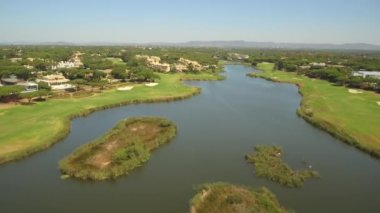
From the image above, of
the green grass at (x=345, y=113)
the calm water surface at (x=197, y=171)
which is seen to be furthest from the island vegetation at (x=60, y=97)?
the green grass at (x=345, y=113)

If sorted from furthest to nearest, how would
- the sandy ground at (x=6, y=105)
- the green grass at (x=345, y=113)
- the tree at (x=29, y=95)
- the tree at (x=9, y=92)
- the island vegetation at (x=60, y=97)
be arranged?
the tree at (x=9, y=92) < the tree at (x=29, y=95) < the sandy ground at (x=6, y=105) < the green grass at (x=345, y=113) < the island vegetation at (x=60, y=97)

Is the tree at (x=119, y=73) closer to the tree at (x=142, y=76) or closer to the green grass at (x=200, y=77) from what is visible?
the tree at (x=142, y=76)

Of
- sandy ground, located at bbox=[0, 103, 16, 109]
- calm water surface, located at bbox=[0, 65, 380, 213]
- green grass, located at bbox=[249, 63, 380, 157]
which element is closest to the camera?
calm water surface, located at bbox=[0, 65, 380, 213]

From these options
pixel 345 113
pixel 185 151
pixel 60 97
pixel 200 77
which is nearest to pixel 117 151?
pixel 185 151

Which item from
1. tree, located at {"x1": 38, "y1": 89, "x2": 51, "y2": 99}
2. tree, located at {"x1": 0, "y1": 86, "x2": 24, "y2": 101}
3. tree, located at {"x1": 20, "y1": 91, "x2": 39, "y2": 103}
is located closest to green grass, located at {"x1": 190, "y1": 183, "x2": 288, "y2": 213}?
tree, located at {"x1": 20, "y1": 91, "x2": 39, "y2": 103}

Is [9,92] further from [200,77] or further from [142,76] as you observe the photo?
[200,77]

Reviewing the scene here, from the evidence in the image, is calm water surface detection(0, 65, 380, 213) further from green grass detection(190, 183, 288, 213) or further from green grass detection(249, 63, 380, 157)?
green grass detection(249, 63, 380, 157)
